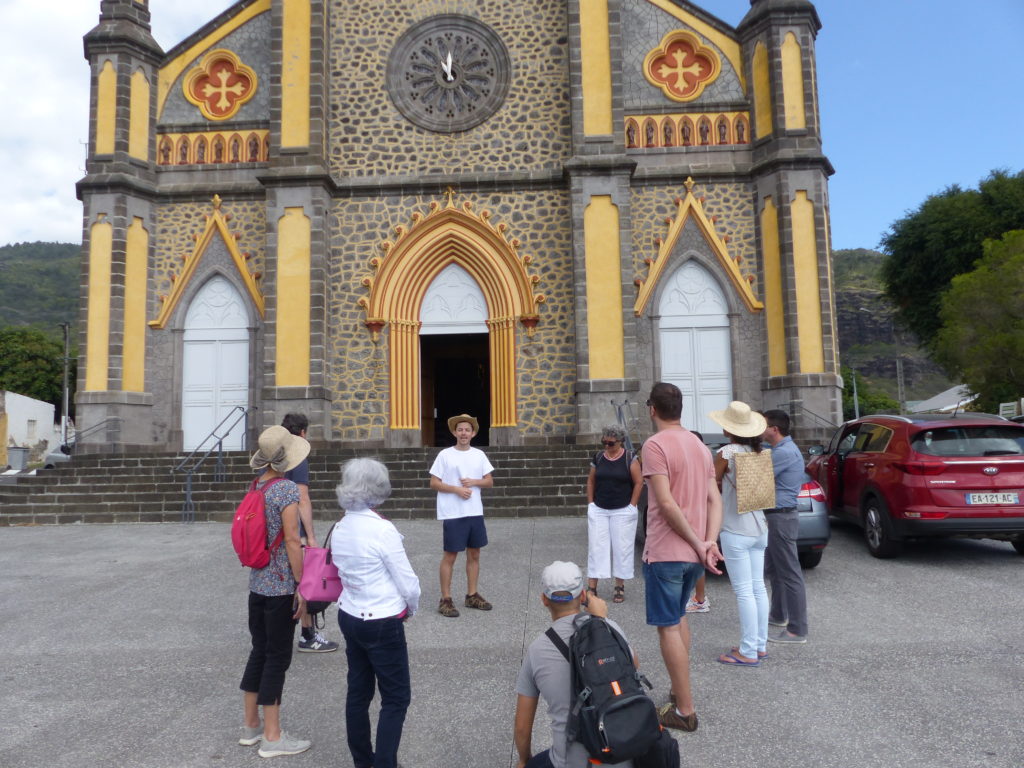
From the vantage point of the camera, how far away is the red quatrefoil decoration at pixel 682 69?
14.9m

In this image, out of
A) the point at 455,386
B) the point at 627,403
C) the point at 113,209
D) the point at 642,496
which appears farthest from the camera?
the point at 455,386

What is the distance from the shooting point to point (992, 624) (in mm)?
5070

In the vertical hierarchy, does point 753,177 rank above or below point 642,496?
above

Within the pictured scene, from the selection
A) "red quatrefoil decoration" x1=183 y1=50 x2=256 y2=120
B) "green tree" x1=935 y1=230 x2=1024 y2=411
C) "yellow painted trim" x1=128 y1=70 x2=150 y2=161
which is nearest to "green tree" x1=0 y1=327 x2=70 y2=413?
"yellow painted trim" x1=128 y1=70 x2=150 y2=161

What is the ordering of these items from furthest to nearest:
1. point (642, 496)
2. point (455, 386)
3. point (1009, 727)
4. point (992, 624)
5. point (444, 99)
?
1. point (455, 386)
2. point (444, 99)
3. point (642, 496)
4. point (992, 624)
5. point (1009, 727)

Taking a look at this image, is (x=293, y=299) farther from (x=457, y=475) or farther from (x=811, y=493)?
(x=811, y=493)

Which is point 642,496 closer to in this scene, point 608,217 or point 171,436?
point 608,217

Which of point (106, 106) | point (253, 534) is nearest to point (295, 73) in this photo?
point (106, 106)

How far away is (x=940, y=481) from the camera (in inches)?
266

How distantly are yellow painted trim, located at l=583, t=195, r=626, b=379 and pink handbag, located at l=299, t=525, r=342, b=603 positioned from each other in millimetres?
10590

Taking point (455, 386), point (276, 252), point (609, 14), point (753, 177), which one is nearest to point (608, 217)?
point (753, 177)

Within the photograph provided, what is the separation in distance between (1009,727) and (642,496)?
153 inches

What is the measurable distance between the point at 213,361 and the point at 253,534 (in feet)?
41.1

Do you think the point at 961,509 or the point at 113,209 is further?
the point at 113,209
